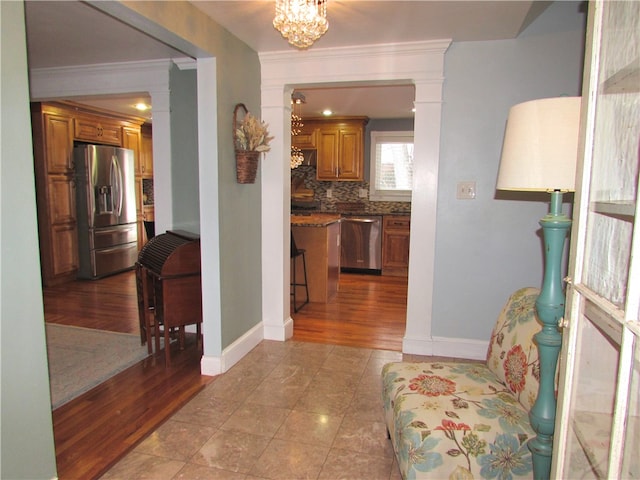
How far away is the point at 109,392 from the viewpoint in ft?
8.71

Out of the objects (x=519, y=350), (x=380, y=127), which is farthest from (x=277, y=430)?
(x=380, y=127)

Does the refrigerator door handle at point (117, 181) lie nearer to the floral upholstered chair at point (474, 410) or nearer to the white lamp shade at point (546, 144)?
the floral upholstered chair at point (474, 410)

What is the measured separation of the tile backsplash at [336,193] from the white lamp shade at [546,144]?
531 cm

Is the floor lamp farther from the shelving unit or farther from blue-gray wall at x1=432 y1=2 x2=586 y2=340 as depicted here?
blue-gray wall at x1=432 y1=2 x2=586 y2=340

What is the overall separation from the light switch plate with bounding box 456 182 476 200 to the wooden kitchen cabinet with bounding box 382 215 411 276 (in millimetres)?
2983

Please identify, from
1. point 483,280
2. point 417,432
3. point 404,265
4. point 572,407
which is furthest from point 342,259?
point 572,407

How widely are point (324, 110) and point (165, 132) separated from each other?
282 cm

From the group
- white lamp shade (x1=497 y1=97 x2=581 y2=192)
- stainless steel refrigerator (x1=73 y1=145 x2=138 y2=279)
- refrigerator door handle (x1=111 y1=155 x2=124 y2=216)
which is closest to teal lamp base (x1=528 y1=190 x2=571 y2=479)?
white lamp shade (x1=497 y1=97 x2=581 y2=192)

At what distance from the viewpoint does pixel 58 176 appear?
5258 mm

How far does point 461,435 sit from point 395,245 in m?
4.62

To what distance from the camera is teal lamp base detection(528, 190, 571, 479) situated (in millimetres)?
1359

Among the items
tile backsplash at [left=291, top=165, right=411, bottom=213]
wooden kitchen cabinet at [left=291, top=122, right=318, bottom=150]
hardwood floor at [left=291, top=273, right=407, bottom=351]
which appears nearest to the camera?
hardwood floor at [left=291, top=273, right=407, bottom=351]

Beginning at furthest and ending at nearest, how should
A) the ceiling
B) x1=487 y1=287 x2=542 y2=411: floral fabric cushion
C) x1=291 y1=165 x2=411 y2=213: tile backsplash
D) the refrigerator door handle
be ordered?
x1=291 y1=165 x2=411 y2=213: tile backsplash < the refrigerator door handle < the ceiling < x1=487 y1=287 x2=542 y2=411: floral fabric cushion

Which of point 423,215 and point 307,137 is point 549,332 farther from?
point 307,137
